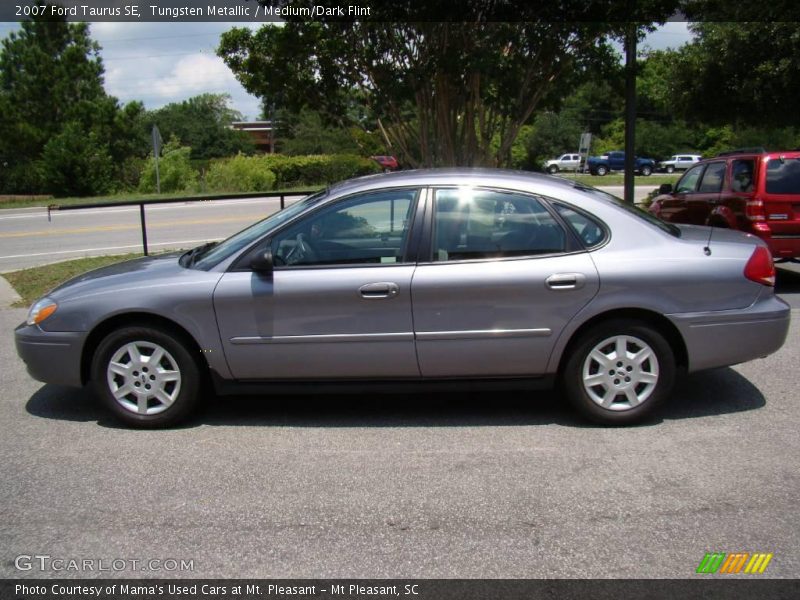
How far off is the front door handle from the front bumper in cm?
185

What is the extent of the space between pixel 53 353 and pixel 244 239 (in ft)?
4.72

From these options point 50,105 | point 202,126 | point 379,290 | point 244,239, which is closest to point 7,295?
point 244,239

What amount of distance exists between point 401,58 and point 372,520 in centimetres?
928

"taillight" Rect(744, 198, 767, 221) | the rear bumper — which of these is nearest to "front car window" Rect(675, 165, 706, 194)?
"taillight" Rect(744, 198, 767, 221)

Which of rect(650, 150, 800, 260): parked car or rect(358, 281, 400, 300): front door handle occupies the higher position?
rect(650, 150, 800, 260): parked car

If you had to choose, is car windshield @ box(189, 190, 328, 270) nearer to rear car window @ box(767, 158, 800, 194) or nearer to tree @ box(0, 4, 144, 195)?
rear car window @ box(767, 158, 800, 194)

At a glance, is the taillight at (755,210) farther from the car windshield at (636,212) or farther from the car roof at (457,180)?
the car roof at (457,180)

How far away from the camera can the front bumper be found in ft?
16.1

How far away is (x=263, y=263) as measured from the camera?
475 cm

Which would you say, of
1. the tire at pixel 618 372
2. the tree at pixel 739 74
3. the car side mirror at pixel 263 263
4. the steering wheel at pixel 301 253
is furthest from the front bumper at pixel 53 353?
the tree at pixel 739 74

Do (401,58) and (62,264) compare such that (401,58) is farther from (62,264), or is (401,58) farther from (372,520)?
(372,520)

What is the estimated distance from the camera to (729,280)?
190 inches

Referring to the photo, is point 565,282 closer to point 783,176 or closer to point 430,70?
point 783,176

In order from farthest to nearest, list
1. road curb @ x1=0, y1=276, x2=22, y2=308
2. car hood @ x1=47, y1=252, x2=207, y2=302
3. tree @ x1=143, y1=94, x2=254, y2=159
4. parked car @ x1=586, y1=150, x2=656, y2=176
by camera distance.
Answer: tree @ x1=143, y1=94, x2=254, y2=159
parked car @ x1=586, y1=150, x2=656, y2=176
road curb @ x1=0, y1=276, x2=22, y2=308
car hood @ x1=47, y1=252, x2=207, y2=302
